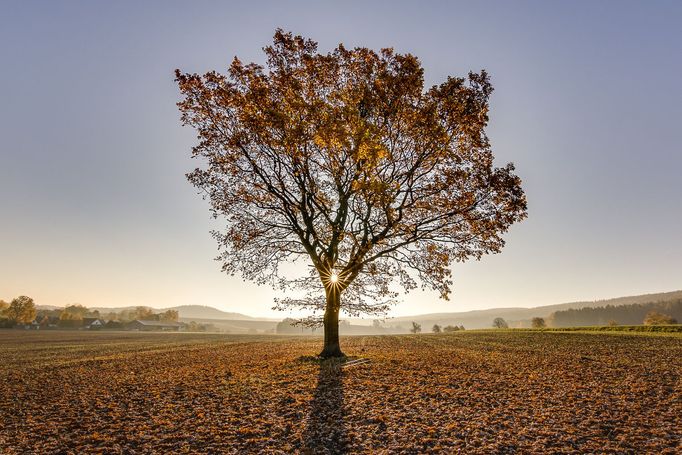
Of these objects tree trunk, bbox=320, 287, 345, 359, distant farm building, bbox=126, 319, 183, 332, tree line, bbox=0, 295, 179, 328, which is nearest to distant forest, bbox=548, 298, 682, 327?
distant farm building, bbox=126, 319, 183, 332

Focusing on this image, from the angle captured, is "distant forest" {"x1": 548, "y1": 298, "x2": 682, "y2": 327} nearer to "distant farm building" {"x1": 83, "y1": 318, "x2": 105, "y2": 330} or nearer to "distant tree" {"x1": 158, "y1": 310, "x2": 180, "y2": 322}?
"distant tree" {"x1": 158, "y1": 310, "x2": 180, "y2": 322}

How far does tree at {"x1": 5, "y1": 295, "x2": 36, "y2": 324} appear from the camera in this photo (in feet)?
419

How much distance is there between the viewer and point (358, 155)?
17.4 metres

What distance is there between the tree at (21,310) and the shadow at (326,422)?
160555mm

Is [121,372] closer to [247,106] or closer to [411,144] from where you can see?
[247,106]

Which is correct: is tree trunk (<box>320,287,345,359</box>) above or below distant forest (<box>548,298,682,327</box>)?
above

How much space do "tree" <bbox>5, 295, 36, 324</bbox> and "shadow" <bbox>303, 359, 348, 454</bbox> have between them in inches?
6321

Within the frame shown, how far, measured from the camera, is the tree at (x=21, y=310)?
128 m

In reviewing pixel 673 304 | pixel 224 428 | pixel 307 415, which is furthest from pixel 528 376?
pixel 673 304

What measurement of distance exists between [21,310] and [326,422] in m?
167

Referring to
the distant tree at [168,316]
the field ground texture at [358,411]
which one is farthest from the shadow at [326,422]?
the distant tree at [168,316]

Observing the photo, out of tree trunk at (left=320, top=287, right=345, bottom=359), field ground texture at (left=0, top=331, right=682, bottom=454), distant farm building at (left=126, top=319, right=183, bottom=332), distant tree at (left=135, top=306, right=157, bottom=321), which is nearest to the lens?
field ground texture at (left=0, top=331, right=682, bottom=454)

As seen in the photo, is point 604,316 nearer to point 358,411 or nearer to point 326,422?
point 358,411

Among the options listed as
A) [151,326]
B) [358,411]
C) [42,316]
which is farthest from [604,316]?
[42,316]
